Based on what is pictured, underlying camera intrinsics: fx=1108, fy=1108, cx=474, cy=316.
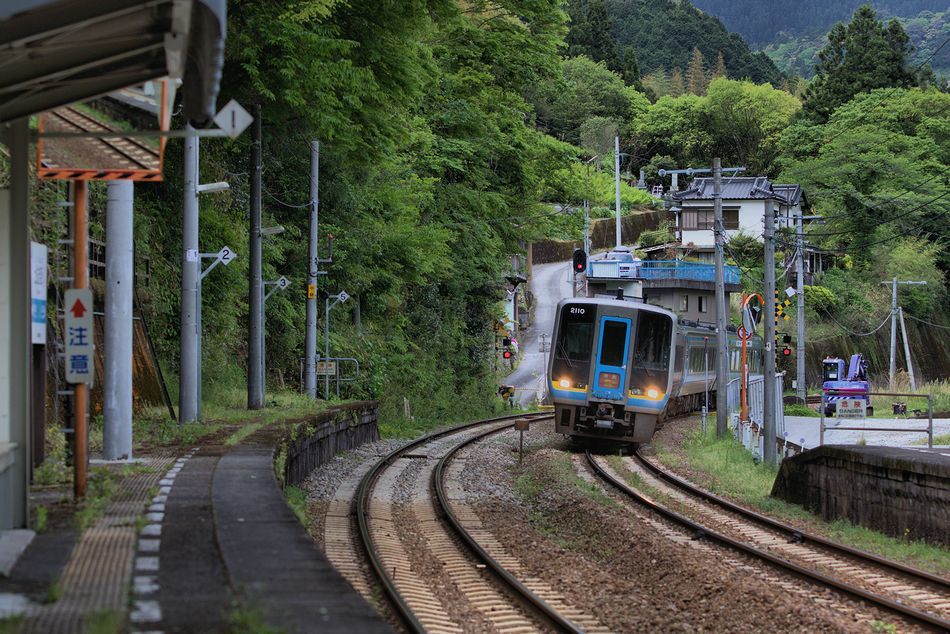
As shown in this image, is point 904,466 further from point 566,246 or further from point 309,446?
point 566,246

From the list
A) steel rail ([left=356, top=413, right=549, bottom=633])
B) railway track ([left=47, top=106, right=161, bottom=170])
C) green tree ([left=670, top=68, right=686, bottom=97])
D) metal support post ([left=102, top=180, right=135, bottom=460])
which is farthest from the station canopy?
green tree ([left=670, top=68, right=686, bottom=97])

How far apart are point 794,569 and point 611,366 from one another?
10.0 m

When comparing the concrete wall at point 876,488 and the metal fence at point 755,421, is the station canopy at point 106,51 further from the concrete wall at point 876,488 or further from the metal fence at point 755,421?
the metal fence at point 755,421

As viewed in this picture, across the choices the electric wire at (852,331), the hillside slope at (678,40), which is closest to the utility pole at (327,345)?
the electric wire at (852,331)

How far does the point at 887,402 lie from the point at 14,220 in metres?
38.8

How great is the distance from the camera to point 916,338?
54625 millimetres

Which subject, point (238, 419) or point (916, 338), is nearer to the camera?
point (238, 419)

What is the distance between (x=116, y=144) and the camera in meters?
8.71

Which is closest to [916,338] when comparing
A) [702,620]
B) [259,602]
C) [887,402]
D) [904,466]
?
[887,402]

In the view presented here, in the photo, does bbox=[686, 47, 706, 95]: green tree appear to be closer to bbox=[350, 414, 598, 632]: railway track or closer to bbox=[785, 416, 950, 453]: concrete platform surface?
bbox=[785, 416, 950, 453]: concrete platform surface

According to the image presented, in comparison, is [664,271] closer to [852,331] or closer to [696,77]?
[852,331]

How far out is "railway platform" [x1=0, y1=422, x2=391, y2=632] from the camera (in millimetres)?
4824

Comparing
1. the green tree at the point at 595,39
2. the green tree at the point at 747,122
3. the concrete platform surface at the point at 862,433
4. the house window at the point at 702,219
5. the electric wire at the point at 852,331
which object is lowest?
the concrete platform surface at the point at 862,433

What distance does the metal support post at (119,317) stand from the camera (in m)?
10.9
